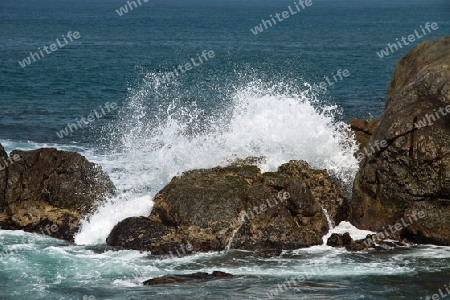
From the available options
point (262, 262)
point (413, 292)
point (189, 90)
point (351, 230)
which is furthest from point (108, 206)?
point (189, 90)

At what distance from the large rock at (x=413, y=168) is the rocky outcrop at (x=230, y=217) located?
3.35 feet

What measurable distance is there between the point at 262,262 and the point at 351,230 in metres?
2.72

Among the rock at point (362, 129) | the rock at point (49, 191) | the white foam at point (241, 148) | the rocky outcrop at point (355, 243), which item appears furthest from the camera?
the rock at point (362, 129)

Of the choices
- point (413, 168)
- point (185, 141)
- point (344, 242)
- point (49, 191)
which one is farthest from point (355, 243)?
point (49, 191)

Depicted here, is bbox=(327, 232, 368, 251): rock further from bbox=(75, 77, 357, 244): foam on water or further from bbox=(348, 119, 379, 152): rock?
bbox=(348, 119, 379, 152): rock

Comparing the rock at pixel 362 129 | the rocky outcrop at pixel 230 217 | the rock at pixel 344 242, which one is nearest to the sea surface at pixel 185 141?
the rock at pixel 344 242

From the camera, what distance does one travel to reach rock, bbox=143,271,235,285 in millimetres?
14000

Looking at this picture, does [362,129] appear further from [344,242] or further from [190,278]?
[190,278]

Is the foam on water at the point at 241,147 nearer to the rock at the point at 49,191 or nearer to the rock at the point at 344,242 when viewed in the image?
the rock at the point at 49,191

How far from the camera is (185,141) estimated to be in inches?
796

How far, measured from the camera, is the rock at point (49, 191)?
1728 centimetres

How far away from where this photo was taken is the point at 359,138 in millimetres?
19469

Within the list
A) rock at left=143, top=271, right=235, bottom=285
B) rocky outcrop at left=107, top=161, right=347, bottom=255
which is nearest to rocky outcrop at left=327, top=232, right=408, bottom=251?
rocky outcrop at left=107, top=161, right=347, bottom=255

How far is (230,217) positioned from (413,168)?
4052 mm
